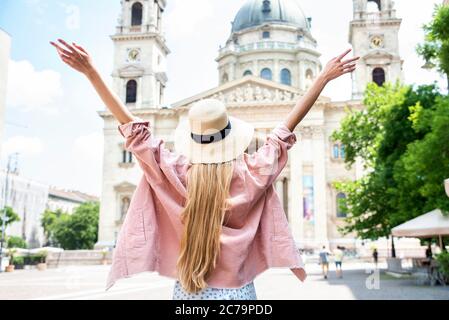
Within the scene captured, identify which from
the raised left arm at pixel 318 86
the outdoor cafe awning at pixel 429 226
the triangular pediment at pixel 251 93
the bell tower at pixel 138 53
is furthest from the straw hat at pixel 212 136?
the bell tower at pixel 138 53

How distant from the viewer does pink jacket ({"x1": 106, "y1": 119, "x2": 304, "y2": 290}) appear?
212 cm

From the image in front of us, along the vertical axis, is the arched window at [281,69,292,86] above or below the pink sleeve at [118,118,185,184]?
above

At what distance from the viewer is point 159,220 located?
2264 millimetres

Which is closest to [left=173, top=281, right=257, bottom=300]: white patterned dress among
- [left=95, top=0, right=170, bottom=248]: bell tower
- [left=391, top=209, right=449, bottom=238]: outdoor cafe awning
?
[left=391, top=209, right=449, bottom=238]: outdoor cafe awning

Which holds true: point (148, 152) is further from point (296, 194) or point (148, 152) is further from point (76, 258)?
point (296, 194)

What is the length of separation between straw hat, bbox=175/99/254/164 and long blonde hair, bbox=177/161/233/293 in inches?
3.6

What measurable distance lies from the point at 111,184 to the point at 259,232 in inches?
2019

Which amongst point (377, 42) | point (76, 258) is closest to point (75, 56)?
point (76, 258)

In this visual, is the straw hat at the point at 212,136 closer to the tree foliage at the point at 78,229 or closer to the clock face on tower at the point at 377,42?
the clock face on tower at the point at 377,42

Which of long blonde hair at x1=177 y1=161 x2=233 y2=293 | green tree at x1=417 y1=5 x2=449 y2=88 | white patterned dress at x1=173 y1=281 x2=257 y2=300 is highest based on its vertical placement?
green tree at x1=417 y1=5 x2=449 y2=88

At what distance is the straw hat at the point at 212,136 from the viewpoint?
88.5 inches

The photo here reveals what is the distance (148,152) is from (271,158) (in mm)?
500

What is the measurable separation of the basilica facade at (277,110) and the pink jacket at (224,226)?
148 feet

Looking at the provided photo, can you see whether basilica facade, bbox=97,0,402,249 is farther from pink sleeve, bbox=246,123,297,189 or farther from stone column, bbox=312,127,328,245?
pink sleeve, bbox=246,123,297,189
